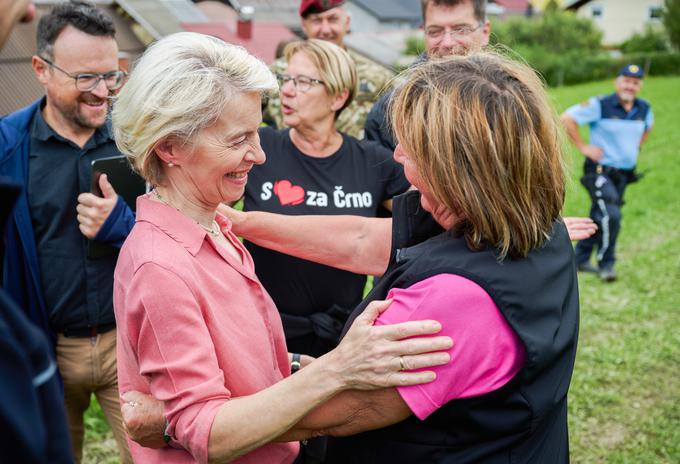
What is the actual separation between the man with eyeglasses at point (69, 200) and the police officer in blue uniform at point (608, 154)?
19.9 ft

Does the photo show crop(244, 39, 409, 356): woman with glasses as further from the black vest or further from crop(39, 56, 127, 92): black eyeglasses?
the black vest

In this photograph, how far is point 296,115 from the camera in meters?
3.54

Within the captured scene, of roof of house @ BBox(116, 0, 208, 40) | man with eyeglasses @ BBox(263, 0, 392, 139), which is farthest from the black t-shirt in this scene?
roof of house @ BBox(116, 0, 208, 40)

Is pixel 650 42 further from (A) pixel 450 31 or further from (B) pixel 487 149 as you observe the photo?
(B) pixel 487 149

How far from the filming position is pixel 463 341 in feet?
5.17

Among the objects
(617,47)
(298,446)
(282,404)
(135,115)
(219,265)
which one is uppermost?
(135,115)

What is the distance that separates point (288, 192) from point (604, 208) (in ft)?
18.6

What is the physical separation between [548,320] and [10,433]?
1.25 metres

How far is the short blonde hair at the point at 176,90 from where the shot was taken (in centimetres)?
182

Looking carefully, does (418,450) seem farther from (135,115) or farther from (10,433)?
(135,115)

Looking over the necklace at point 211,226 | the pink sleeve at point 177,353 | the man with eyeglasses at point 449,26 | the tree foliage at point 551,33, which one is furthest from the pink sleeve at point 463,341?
the tree foliage at point 551,33

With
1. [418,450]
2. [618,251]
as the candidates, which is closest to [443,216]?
[418,450]

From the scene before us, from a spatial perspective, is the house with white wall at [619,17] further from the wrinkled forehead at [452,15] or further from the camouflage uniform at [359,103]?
the wrinkled forehead at [452,15]

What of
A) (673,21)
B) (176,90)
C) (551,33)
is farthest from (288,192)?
(673,21)
